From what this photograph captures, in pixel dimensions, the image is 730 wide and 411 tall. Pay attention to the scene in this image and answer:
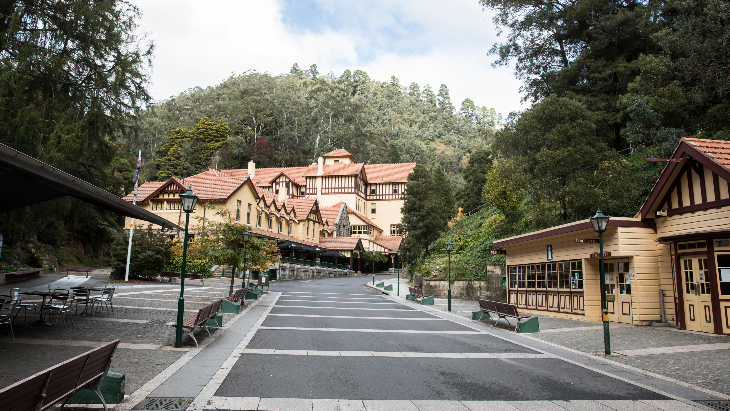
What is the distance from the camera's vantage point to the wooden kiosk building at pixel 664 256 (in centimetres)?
1251

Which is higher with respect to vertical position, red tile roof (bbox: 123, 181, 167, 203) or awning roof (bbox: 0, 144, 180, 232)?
red tile roof (bbox: 123, 181, 167, 203)

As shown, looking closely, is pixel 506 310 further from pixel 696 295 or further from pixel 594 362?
pixel 696 295

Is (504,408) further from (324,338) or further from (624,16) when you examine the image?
(624,16)

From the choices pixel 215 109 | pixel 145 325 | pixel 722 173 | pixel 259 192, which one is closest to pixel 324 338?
pixel 145 325

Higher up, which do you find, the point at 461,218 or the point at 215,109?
the point at 215,109

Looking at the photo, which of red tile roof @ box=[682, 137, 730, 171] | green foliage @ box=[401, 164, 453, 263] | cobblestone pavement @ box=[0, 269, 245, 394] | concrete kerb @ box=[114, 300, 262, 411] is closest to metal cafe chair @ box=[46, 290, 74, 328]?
cobblestone pavement @ box=[0, 269, 245, 394]

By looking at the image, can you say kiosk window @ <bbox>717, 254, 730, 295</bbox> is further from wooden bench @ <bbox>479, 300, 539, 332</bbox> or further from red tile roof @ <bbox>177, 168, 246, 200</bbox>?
red tile roof @ <bbox>177, 168, 246, 200</bbox>

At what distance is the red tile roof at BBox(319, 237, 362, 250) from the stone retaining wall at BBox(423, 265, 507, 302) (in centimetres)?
3232

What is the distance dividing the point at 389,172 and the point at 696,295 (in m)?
66.3

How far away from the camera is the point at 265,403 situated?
6211 mm

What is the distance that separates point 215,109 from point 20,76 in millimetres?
77710

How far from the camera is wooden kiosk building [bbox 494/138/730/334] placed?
1251 cm

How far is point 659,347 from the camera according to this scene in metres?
11.0

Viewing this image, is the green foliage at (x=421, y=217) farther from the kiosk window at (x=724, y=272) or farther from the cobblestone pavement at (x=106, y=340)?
the kiosk window at (x=724, y=272)
